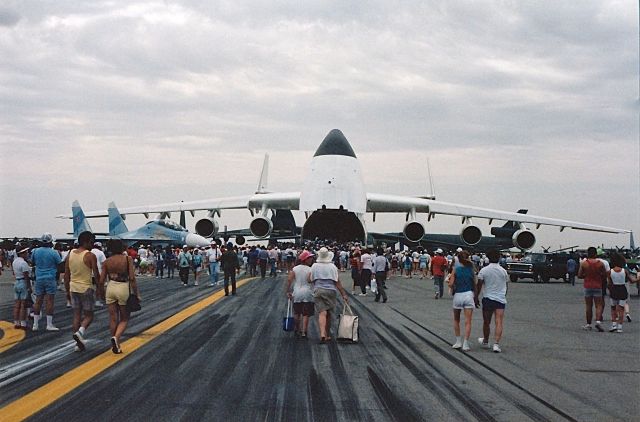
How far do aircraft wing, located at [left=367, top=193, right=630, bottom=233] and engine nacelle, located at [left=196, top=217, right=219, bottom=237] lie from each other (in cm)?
1110

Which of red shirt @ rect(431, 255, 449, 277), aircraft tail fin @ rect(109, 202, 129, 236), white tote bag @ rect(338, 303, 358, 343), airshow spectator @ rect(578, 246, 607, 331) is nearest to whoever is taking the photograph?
white tote bag @ rect(338, 303, 358, 343)

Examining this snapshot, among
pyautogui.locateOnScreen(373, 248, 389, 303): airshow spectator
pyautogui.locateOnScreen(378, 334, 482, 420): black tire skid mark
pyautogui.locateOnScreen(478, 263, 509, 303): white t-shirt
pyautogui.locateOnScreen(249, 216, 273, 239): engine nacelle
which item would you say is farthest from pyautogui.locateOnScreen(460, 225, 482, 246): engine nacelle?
pyautogui.locateOnScreen(378, 334, 482, 420): black tire skid mark

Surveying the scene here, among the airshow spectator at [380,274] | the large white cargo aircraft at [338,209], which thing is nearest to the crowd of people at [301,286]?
the airshow spectator at [380,274]

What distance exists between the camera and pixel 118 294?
9750mm

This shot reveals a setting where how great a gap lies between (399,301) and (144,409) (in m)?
14.1

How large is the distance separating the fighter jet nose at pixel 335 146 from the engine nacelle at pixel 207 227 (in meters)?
8.21

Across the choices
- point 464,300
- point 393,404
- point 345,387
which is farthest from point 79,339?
point 464,300

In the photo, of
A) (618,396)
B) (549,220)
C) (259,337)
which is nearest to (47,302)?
(259,337)

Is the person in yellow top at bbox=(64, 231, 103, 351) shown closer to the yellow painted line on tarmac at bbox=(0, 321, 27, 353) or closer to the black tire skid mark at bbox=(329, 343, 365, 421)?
the yellow painted line on tarmac at bbox=(0, 321, 27, 353)

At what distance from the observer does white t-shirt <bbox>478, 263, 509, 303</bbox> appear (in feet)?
34.8

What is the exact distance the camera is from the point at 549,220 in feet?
128

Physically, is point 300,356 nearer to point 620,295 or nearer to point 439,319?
point 439,319

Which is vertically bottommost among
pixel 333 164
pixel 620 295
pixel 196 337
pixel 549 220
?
pixel 196 337

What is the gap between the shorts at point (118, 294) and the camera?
32.0 ft
